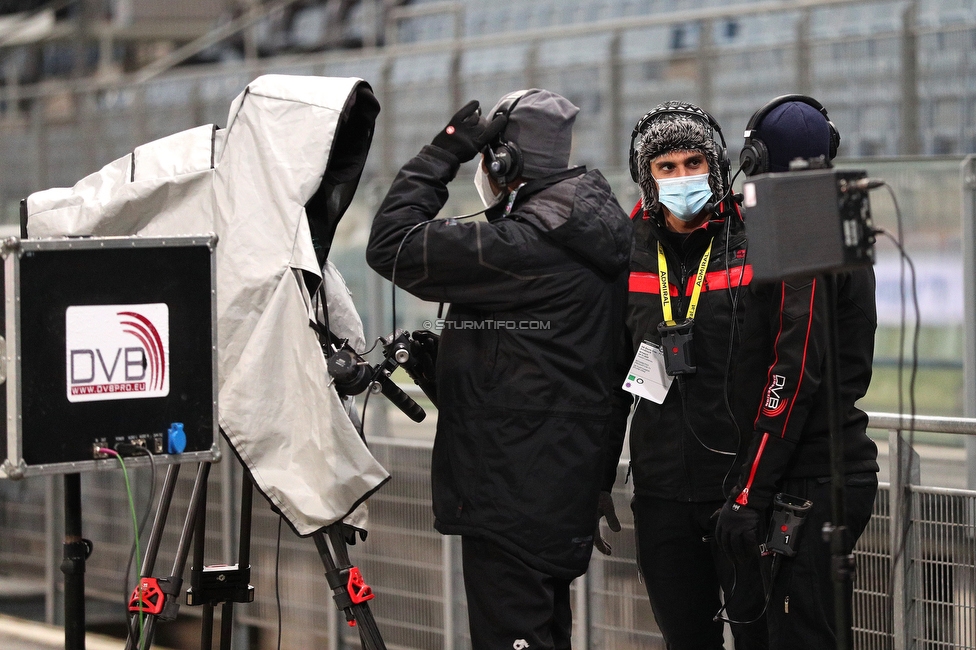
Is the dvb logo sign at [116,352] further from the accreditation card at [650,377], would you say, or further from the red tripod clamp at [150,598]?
the accreditation card at [650,377]

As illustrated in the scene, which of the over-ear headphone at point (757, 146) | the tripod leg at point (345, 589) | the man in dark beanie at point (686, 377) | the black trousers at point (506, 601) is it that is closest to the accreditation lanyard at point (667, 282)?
the man in dark beanie at point (686, 377)

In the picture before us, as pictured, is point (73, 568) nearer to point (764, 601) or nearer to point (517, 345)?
point (517, 345)

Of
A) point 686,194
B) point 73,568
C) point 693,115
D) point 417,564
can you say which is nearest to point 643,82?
point 417,564

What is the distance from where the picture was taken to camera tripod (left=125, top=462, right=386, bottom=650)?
3096 millimetres

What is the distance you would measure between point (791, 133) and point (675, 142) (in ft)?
1.33

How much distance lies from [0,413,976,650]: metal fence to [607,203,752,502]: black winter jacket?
1.69 ft

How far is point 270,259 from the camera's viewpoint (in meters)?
2.98

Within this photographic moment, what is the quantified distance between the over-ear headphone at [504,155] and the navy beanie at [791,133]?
590 mm

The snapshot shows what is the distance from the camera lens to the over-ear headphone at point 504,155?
2844 mm

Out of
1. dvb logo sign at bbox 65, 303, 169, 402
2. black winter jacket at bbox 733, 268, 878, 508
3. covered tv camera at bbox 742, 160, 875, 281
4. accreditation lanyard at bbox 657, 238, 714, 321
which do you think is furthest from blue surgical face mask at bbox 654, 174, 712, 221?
dvb logo sign at bbox 65, 303, 169, 402

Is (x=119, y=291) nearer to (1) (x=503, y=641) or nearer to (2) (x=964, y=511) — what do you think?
(1) (x=503, y=641)

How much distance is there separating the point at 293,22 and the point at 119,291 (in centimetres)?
1189

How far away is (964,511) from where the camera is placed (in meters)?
3.22

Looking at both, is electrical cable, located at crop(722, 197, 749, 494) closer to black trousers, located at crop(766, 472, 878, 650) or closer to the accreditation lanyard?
the accreditation lanyard
